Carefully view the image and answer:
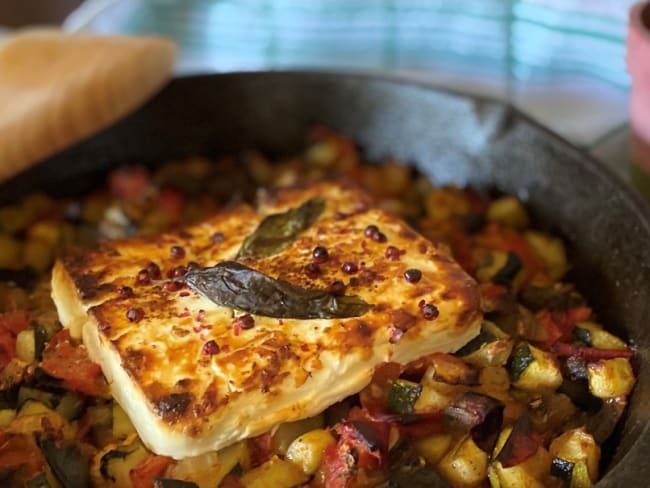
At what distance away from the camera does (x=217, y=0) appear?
404 cm

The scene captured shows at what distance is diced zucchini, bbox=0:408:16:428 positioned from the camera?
2.06m

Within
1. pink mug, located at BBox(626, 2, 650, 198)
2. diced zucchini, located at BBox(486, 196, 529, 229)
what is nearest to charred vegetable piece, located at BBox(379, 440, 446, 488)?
diced zucchini, located at BBox(486, 196, 529, 229)

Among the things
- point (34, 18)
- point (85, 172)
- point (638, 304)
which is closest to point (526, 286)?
point (638, 304)

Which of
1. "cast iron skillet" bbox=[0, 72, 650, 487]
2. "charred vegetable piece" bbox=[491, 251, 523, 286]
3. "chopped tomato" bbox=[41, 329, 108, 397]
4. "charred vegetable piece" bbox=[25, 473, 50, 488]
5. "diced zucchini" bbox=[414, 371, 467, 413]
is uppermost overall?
"cast iron skillet" bbox=[0, 72, 650, 487]

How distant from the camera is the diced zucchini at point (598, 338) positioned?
224 cm

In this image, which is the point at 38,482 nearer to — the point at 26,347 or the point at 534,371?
the point at 26,347

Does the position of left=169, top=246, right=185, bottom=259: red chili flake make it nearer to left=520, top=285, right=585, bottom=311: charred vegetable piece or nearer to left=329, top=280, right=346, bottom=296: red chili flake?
left=329, top=280, right=346, bottom=296: red chili flake

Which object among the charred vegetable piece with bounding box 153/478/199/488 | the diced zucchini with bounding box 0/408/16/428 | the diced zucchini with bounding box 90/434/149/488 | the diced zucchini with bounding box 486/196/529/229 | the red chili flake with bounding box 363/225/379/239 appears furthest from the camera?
the diced zucchini with bounding box 486/196/529/229

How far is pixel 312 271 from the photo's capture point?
85.7 inches

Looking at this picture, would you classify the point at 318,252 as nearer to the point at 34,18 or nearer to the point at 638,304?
the point at 638,304

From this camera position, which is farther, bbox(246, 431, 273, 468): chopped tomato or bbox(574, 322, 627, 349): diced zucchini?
bbox(574, 322, 627, 349): diced zucchini

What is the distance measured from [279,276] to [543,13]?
1903 mm

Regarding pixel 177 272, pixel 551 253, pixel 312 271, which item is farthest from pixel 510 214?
pixel 177 272

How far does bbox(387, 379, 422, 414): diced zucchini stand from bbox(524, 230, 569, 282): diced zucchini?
2.62 ft
